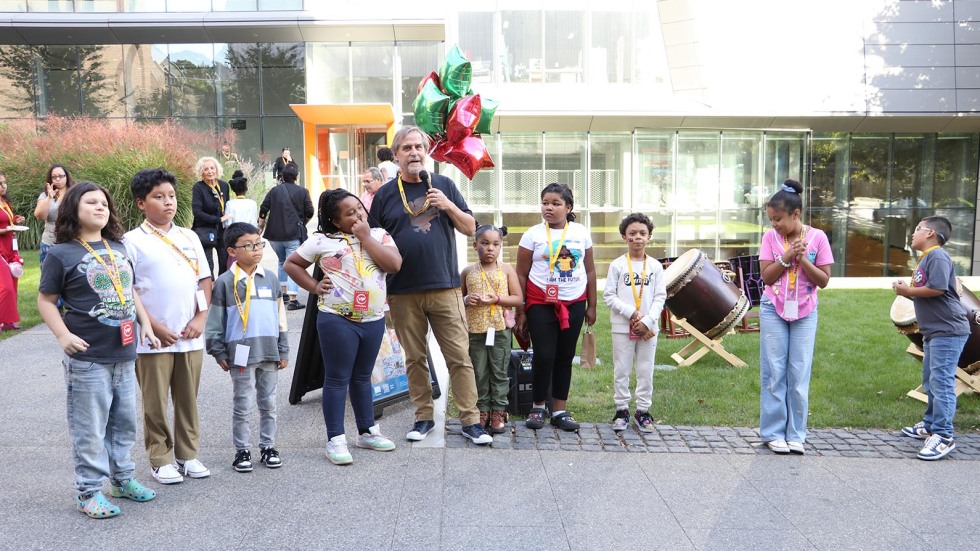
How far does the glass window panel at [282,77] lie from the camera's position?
90.2ft

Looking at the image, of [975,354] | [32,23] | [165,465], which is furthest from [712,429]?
[32,23]

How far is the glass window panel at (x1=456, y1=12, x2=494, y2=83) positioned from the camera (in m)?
20.9

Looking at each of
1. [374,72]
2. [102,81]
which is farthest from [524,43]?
[102,81]

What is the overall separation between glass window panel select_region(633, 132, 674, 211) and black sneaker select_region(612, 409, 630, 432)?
50.8ft

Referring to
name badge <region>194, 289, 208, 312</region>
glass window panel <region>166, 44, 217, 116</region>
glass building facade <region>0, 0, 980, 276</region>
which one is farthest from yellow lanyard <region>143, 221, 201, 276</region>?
glass window panel <region>166, 44, 217, 116</region>

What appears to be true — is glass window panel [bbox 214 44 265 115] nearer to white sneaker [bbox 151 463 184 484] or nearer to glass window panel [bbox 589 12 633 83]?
glass window panel [bbox 589 12 633 83]

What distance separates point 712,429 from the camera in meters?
6.55

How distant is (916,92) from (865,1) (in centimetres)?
285

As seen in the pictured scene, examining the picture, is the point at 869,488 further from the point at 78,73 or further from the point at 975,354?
the point at 78,73

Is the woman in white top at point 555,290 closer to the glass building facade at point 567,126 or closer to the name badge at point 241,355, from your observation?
the name badge at point 241,355

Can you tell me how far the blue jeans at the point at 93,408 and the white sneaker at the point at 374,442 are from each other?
5.59 ft

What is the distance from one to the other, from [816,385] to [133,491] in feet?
20.5

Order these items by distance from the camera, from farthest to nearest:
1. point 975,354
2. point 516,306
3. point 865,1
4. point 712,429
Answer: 1. point 865,1
2. point 975,354
3. point 712,429
4. point 516,306

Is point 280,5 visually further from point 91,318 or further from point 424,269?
point 91,318
